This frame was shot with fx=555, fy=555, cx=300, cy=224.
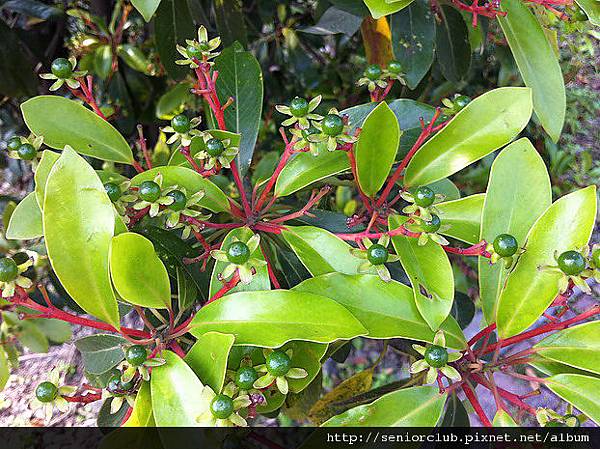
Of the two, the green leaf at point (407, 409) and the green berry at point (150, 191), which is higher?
the green berry at point (150, 191)

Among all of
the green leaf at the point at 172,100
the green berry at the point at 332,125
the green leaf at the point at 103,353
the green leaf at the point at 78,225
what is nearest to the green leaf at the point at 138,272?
the green leaf at the point at 78,225

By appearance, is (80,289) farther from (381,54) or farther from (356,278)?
(381,54)

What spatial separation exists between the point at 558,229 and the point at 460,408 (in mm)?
335

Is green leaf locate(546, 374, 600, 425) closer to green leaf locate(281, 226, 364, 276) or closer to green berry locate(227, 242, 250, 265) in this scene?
green leaf locate(281, 226, 364, 276)

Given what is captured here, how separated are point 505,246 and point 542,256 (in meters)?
0.10

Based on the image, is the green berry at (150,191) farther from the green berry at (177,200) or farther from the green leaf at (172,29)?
the green leaf at (172,29)

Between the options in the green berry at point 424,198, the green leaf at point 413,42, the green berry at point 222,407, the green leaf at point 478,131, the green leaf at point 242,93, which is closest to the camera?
the green berry at point 222,407

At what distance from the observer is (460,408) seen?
2.79ft

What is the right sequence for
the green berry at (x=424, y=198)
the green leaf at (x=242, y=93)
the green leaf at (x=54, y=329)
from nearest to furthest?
the green berry at (x=424, y=198), the green leaf at (x=242, y=93), the green leaf at (x=54, y=329)

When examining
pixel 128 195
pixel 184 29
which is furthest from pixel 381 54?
pixel 128 195

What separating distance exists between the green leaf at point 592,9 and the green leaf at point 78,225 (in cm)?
70

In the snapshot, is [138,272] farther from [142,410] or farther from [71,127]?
[71,127]

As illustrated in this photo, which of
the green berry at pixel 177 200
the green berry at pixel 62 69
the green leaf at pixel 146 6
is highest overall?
the green leaf at pixel 146 6

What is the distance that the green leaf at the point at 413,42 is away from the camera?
103cm
